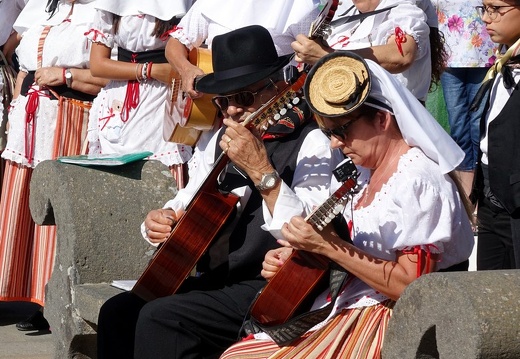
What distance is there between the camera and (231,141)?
3.59 metres

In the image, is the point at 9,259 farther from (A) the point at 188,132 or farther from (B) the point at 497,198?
(B) the point at 497,198

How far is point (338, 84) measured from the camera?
3232mm

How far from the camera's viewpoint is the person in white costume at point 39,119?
20.1 ft

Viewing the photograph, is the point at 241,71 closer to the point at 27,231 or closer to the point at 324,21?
the point at 324,21

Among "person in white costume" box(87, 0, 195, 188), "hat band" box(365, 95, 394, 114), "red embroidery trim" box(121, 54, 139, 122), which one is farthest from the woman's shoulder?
"red embroidery trim" box(121, 54, 139, 122)

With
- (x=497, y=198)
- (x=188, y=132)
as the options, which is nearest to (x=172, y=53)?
(x=188, y=132)

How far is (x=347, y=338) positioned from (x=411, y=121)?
0.69 m

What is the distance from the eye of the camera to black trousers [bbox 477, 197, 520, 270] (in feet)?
14.4

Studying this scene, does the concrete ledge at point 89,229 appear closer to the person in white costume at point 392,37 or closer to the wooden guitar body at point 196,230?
the wooden guitar body at point 196,230

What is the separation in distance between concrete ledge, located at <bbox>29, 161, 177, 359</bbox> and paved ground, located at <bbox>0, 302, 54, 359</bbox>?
0.95 metres

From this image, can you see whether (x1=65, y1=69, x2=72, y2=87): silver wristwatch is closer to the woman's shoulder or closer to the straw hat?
the straw hat

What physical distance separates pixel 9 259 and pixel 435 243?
12.8 feet

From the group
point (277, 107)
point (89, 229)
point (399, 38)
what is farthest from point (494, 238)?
point (89, 229)

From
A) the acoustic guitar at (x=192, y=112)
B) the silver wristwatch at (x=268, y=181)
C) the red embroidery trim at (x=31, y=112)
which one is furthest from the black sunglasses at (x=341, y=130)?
the red embroidery trim at (x=31, y=112)
